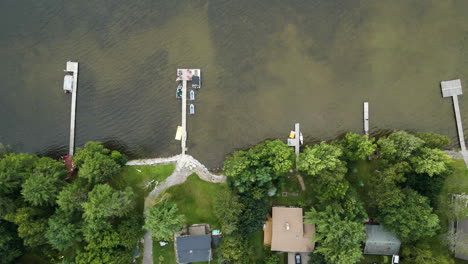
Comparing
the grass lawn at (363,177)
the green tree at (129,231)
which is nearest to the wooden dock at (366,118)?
the grass lawn at (363,177)

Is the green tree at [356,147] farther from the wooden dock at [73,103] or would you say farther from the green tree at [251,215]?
the wooden dock at [73,103]

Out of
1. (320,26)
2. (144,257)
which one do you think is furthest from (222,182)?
(320,26)

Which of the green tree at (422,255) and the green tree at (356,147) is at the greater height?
the green tree at (356,147)

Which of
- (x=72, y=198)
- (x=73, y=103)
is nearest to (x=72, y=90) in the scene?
(x=73, y=103)

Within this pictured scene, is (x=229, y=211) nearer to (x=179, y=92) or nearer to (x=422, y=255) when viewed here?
(x=179, y=92)

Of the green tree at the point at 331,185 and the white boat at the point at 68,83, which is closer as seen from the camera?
the green tree at the point at 331,185

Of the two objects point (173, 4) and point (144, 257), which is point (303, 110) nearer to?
point (173, 4)
